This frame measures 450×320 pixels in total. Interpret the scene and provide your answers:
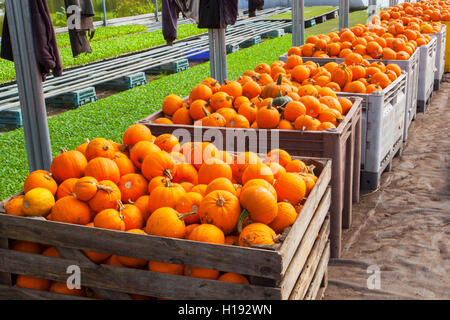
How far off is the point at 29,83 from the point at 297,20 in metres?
5.84

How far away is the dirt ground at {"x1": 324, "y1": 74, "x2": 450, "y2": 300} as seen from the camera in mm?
3320

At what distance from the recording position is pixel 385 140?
5012mm

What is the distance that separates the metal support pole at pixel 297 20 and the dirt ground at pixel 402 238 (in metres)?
3.48

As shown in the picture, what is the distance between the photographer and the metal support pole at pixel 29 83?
11.3 ft

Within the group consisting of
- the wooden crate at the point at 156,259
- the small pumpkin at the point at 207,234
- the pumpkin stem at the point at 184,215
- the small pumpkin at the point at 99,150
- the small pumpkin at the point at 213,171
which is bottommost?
the wooden crate at the point at 156,259

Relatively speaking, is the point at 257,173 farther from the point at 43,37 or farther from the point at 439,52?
the point at 439,52

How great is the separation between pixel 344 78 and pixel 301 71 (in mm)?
412

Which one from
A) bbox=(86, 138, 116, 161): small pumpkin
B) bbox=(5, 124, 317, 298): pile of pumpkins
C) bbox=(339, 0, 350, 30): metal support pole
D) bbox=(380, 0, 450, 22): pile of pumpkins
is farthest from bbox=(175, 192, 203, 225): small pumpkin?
bbox=(339, 0, 350, 30): metal support pole

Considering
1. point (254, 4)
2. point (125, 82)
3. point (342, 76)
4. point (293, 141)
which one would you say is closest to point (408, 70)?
point (342, 76)

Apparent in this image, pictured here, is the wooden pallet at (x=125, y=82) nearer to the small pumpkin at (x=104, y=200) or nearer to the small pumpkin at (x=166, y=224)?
the small pumpkin at (x=104, y=200)

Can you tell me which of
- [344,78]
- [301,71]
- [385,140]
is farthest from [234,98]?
[385,140]

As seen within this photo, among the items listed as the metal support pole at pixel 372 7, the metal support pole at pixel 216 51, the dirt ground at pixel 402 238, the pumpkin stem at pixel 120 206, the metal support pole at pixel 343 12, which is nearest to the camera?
the pumpkin stem at pixel 120 206

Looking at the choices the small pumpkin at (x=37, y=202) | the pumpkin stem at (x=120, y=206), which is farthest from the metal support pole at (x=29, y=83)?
the pumpkin stem at (x=120, y=206)
